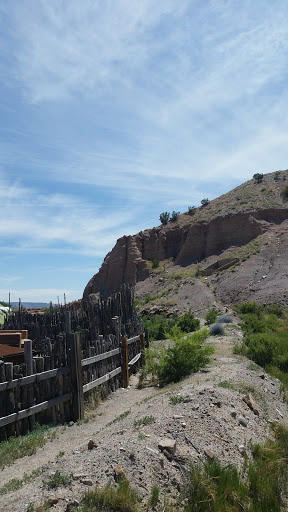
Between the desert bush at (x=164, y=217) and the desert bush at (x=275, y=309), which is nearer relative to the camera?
the desert bush at (x=275, y=309)

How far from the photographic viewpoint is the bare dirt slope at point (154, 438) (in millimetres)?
4340

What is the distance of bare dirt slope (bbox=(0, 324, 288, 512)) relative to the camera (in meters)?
4.34

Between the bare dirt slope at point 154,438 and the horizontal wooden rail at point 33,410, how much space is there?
436 mm

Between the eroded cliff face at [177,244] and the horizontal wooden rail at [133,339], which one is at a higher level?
the eroded cliff face at [177,244]

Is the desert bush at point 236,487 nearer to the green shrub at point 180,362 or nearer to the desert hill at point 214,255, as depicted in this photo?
the green shrub at point 180,362

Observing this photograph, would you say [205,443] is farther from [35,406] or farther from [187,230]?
[187,230]

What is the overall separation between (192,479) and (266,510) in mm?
891

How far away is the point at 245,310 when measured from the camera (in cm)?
2591

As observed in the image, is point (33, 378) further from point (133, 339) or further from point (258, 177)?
point (258, 177)

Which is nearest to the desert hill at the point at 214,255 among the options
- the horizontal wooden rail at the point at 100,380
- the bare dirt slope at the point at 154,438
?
the horizontal wooden rail at the point at 100,380

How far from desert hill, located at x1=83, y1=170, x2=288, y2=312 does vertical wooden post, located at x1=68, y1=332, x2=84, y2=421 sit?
873 inches

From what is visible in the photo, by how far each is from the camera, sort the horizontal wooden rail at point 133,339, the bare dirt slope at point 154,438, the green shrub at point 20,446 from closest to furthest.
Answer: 1. the bare dirt slope at point 154,438
2. the green shrub at point 20,446
3. the horizontal wooden rail at point 133,339

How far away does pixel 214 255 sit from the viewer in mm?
44281

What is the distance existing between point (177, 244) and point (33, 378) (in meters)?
46.8
